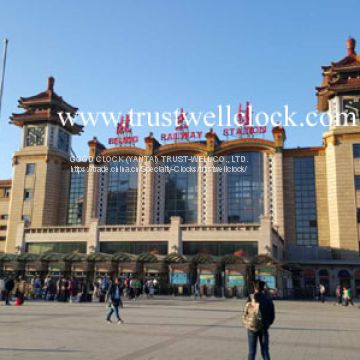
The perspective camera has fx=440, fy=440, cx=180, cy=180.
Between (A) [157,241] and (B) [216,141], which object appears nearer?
(A) [157,241]

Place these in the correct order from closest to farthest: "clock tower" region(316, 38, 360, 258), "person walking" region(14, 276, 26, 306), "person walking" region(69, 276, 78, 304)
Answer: "person walking" region(14, 276, 26, 306)
"person walking" region(69, 276, 78, 304)
"clock tower" region(316, 38, 360, 258)

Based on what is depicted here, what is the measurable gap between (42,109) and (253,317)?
7403 cm

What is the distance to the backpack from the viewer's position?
30.4 feet

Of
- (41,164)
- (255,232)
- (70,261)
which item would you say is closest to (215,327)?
(255,232)

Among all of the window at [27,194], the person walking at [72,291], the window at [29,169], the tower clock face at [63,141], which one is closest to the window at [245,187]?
the tower clock face at [63,141]

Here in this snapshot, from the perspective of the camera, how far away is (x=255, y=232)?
49.2m

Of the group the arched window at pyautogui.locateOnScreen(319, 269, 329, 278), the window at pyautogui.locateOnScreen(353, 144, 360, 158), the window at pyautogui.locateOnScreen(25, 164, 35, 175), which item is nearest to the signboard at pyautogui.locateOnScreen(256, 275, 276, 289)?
the arched window at pyautogui.locateOnScreen(319, 269, 329, 278)

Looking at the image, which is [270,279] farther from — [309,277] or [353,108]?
[353,108]

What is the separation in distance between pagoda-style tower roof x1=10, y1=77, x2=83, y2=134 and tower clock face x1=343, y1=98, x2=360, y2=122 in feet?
153

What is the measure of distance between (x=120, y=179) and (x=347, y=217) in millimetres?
34911

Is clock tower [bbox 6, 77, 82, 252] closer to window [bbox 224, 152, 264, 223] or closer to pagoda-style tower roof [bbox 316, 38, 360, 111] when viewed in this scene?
window [bbox 224, 152, 264, 223]

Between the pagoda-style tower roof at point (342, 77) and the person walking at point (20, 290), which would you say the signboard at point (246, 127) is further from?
the person walking at point (20, 290)

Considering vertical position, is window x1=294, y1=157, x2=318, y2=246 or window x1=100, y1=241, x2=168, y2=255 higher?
window x1=294, y1=157, x2=318, y2=246

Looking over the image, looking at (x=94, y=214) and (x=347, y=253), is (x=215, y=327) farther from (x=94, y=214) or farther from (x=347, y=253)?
(x=94, y=214)
